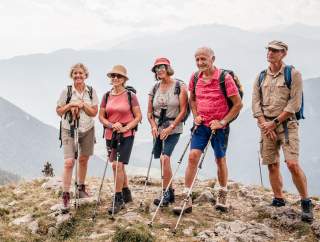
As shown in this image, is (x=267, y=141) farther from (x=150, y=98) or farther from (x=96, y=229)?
(x=96, y=229)

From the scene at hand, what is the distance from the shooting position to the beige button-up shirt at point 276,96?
8.67m

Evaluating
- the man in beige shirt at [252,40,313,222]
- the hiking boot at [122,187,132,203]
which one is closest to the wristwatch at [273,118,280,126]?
the man in beige shirt at [252,40,313,222]

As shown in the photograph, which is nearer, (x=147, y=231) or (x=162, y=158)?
(x=147, y=231)

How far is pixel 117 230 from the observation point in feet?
26.5

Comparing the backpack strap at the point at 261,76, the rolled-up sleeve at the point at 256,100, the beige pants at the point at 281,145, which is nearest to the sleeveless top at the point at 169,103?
the rolled-up sleeve at the point at 256,100

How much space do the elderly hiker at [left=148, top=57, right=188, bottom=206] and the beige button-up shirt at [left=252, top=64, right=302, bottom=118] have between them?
173cm

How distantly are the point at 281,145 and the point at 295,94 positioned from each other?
128 cm

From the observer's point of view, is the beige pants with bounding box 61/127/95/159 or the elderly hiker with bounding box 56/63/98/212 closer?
the elderly hiker with bounding box 56/63/98/212

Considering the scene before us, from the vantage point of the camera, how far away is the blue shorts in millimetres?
9259

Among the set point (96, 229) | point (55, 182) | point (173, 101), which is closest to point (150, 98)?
point (173, 101)

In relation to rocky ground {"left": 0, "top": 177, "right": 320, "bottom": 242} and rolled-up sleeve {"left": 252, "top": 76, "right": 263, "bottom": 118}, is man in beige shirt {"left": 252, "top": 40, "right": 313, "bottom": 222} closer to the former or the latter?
rolled-up sleeve {"left": 252, "top": 76, "right": 263, "bottom": 118}

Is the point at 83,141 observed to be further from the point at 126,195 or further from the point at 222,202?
the point at 222,202

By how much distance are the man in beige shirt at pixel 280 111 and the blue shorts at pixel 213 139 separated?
92 cm

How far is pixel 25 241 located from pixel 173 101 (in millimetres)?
4593
